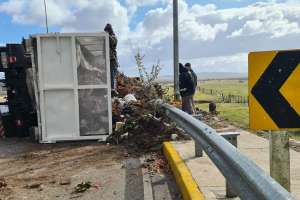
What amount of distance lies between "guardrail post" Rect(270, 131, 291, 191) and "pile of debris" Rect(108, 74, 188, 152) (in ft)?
21.3

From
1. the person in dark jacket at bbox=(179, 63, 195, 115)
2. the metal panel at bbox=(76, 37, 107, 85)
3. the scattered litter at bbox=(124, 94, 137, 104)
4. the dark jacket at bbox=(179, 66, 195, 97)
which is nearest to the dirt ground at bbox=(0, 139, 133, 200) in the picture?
the metal panel at bbox=(76, 37, 107, 85)

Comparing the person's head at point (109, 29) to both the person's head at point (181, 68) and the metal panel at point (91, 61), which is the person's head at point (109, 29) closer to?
the metal panel at point (91, 61)

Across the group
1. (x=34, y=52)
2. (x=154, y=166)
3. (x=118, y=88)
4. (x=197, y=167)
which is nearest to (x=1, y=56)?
(x=34, y=52)

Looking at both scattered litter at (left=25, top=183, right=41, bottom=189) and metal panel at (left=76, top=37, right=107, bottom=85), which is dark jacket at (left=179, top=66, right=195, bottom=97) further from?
scattered litter at (left=25, top=183, right=41, bottom=189)

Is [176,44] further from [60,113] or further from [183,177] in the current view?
[183,177]

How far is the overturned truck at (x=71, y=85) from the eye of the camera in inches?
501

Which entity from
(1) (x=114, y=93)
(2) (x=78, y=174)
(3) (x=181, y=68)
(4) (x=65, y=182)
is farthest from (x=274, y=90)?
(3) (x=181, y=68)

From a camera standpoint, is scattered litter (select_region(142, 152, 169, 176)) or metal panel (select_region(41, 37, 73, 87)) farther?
metal panel (select_region(41, 37, 73, 87))

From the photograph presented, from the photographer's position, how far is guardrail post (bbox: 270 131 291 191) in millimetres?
4273

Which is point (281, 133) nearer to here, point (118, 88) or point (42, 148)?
point (42, 148)

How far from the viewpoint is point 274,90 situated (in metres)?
4.19

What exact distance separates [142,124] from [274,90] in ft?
27.7

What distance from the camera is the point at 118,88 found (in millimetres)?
17188

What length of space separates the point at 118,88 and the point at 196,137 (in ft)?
33.8
